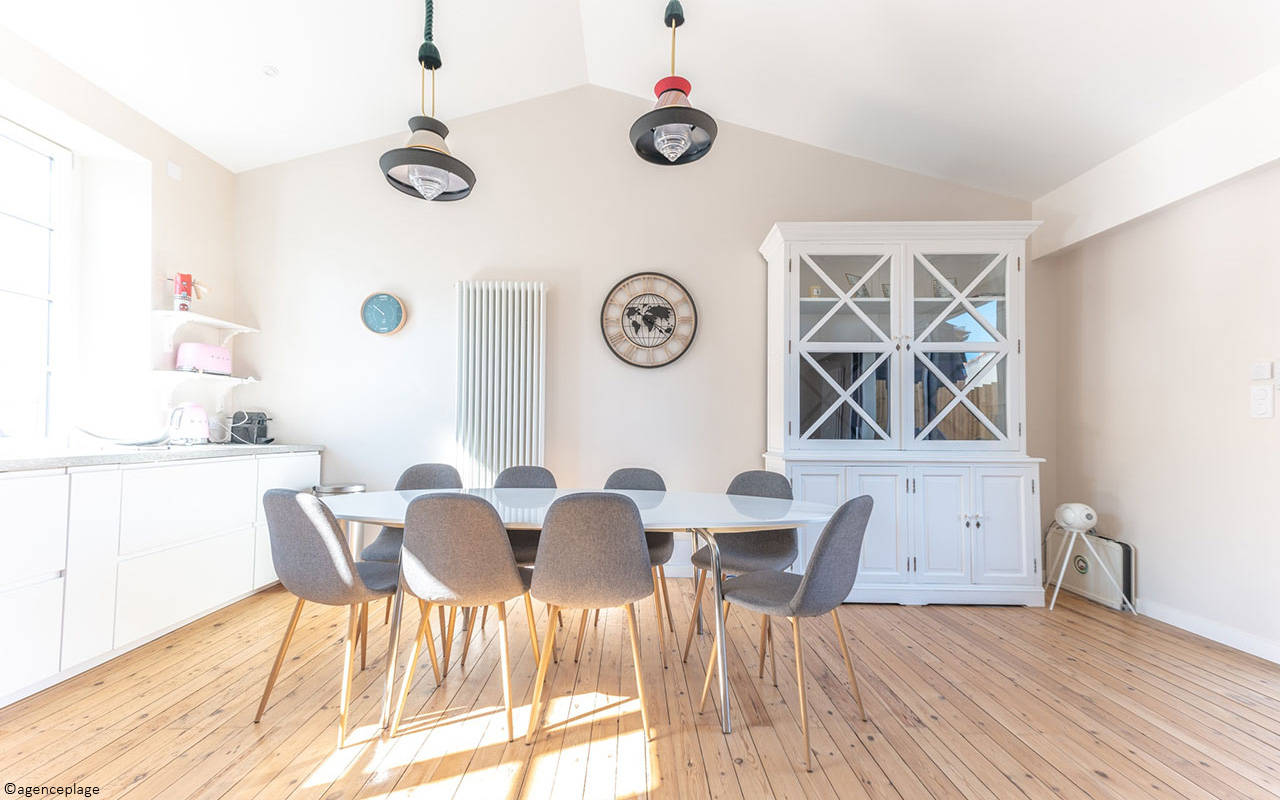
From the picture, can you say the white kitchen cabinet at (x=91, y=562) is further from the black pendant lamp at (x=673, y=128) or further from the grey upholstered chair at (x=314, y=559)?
the black pendant lamp at (x=673, y=128)

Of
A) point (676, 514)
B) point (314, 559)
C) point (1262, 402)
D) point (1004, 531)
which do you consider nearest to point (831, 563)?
point (676, 514)

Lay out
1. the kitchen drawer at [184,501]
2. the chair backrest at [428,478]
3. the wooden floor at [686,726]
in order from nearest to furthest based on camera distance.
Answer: the wooden floor at [686,726] → the kitchen drawer at [184,501] → the chair backrest at [428,478]

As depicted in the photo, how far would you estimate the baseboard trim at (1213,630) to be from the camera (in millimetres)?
2512

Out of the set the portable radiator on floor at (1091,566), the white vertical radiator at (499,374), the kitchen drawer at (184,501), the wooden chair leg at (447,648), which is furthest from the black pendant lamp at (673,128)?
the portable radiator on floor at (1091,566)

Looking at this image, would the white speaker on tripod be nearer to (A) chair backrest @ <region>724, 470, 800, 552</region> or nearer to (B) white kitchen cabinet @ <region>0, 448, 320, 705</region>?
(A) chair backrest @ <region>724, 470, 800, 552</region>

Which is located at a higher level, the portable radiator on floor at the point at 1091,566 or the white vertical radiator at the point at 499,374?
the white vertical radiator at the point at 499,374

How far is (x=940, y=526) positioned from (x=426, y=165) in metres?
3.20

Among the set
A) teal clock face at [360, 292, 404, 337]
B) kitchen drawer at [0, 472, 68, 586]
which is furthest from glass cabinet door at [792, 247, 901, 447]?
kitchen drawer at [0, 472, 68, 586]

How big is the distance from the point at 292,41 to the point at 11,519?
2.47 meters

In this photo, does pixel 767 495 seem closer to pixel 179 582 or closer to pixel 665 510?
pixel 665 510

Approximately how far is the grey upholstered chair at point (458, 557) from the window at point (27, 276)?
2.50 meters

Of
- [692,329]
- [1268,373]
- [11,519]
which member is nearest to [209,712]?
[11,519]

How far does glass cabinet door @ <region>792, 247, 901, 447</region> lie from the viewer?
3344mm

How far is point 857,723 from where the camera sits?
1938 mm
